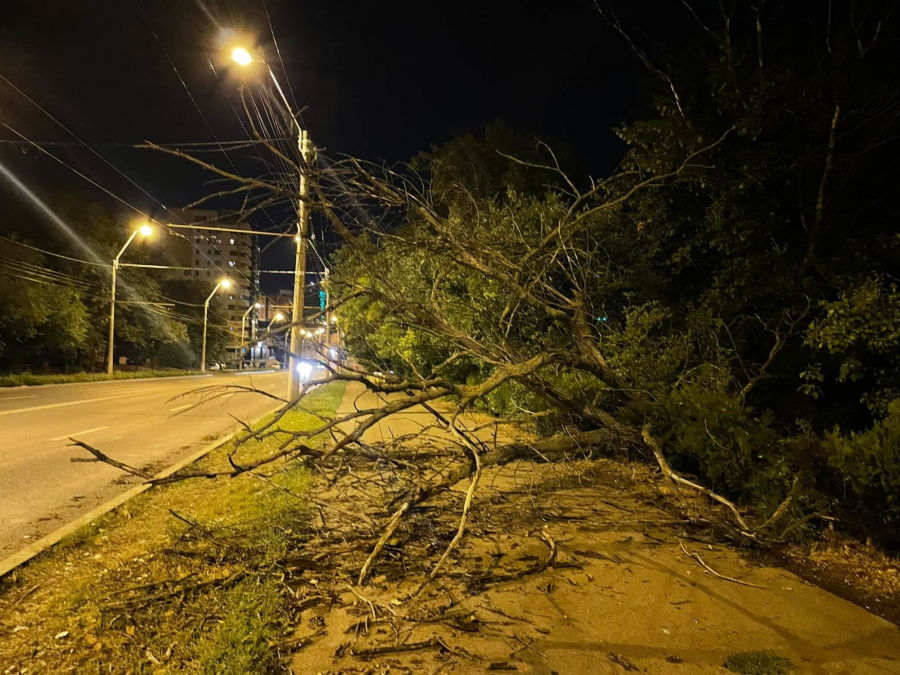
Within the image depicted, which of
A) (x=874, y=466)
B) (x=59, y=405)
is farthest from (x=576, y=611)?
(x=59, y=405)

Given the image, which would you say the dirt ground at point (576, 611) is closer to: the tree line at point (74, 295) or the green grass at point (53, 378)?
the tree line at point (74, 295)

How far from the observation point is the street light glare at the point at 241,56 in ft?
21.5

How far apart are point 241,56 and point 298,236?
218 cm

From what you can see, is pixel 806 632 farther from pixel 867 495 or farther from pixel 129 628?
pixel 129 628

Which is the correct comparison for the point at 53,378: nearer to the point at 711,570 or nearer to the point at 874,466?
the point at 711,570

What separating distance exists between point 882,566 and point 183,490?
22.5 ft

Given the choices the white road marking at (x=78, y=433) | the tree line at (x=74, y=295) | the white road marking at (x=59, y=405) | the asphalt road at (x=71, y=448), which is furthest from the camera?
the tree line at (x=74, y=295)

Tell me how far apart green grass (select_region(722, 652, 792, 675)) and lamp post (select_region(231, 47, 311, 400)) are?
4.13 meters

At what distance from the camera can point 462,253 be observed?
6578 millimetres

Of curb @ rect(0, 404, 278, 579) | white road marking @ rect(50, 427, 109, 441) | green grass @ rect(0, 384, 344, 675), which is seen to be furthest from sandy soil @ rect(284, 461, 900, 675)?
white road marking @ rect(50, 427, 109, 441)

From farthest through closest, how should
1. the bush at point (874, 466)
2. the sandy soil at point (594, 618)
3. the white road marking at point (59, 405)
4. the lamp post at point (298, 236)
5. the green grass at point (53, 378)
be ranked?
the green grass at point (53, 378)
the white road marking at point (59, 405)
the lamp post at point (298, 236)
the bush at point (874, 466)
the sandy soil at point (594, 618)

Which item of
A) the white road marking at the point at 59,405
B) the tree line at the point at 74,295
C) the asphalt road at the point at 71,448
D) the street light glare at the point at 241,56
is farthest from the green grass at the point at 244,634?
the tree line at the point at 74,295

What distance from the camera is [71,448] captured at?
29.8 ft

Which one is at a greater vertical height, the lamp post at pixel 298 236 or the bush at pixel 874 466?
the lamp post at pixel 298 236
